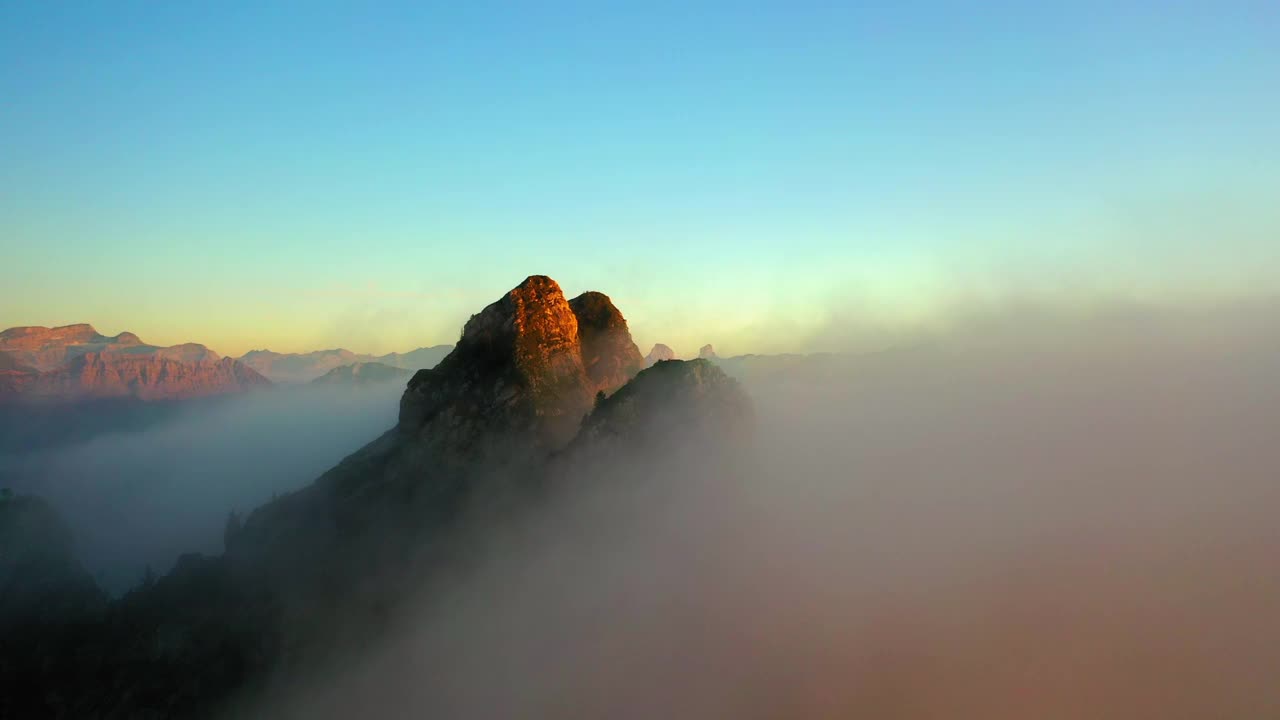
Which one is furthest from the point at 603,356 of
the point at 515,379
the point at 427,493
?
the point at 427,493

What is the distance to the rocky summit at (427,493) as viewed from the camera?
16788 centimetres

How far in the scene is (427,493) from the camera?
182750 mm

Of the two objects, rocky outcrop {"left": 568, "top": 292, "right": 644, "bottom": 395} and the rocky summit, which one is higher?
rocky outcrop {"left": 568, "top": 292, "right": 644, "bottom": 395}

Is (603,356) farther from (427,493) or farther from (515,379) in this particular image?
(427,493)

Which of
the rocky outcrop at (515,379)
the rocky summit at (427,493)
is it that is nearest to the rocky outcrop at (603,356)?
the rocky summit at (427,493)

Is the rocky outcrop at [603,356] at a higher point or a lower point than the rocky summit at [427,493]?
higher

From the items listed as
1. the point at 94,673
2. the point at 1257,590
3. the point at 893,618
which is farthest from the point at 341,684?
the point at 1257,590

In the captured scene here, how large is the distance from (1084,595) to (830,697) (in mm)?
71714

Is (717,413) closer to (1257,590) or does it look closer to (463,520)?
(463,520)

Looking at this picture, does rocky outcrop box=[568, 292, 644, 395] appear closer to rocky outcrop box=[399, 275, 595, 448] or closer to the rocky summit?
the rocky summit

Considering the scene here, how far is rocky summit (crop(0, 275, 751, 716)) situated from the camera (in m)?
168

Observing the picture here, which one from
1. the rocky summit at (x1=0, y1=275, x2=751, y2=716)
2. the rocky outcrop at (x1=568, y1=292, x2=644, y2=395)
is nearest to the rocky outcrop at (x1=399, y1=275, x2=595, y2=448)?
the rocky summit at (x1=0, y1=275, x2=751, y2=716)

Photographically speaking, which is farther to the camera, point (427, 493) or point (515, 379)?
point (427, 493)

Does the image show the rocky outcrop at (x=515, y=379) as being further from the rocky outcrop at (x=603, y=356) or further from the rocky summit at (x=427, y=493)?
the rocky outcrop at (x=603, y=356)
